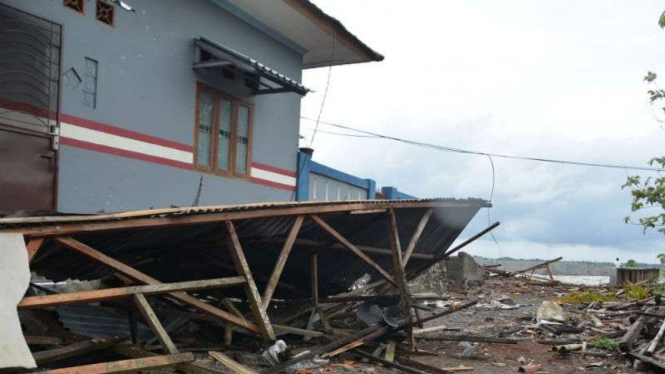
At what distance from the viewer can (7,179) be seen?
24.1ft

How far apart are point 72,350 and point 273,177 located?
7.85m

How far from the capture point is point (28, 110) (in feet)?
25.3

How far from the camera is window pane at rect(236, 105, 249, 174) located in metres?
12.0

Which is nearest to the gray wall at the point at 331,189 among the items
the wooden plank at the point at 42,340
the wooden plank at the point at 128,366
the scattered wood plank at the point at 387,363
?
the scattered wood plank at the point at 387,363

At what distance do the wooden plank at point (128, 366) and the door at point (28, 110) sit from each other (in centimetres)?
356

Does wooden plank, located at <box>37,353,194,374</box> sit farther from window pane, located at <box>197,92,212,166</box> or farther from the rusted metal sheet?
window pane, located at <box>197,92,212,166</box>

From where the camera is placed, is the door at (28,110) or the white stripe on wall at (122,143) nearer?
the door at (28,110)

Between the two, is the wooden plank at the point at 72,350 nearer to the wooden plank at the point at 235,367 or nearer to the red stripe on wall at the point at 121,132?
the wooden plank at the point at 235,367

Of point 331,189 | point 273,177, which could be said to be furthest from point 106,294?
point 331,189

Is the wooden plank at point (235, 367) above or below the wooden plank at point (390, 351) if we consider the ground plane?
above

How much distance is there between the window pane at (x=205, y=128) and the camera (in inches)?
435

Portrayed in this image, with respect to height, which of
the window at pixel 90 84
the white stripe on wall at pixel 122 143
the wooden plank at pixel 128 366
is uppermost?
the window at pixel 90 84

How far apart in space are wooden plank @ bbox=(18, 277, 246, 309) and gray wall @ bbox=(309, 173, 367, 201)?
378 inches

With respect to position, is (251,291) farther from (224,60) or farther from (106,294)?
(224,60)
